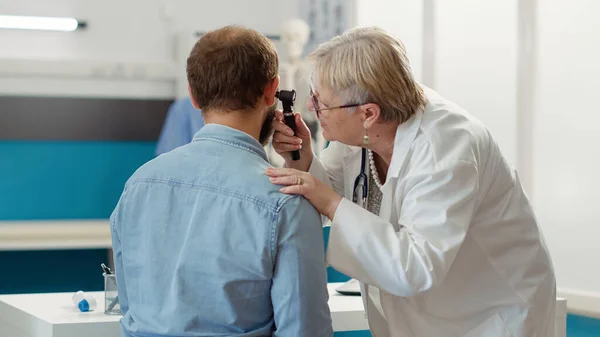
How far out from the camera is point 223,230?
1438 millimetres

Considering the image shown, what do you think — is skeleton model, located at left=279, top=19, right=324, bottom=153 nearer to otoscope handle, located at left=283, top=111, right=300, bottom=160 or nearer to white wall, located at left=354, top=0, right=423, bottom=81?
white wall, located at left=354, top=0, right=423, bottom=81

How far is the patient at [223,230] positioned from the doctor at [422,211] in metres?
0.09

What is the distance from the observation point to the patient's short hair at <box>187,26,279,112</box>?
1.49m

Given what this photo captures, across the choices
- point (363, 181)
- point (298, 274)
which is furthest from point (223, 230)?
point (363, 181)

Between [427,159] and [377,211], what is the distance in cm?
29

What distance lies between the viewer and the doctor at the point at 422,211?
157 cm

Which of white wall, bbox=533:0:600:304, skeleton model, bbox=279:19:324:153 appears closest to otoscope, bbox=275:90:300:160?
white wall, bbox=533:0:600:304

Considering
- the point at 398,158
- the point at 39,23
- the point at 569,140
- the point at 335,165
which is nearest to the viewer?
the point at 398,158

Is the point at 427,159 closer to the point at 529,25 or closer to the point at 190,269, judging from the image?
the point at 190,269

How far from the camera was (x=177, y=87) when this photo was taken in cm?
532

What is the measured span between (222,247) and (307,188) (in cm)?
20

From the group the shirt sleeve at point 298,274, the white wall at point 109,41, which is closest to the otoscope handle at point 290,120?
the shirt sleeve at point 298,274

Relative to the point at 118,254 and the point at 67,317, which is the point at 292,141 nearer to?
the point at 118,254

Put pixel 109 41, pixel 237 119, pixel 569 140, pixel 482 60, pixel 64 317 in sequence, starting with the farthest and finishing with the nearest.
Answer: pixel 109 41
pixel 482 60
pixel 569 140
pixel 64 317
pixel 237 119
